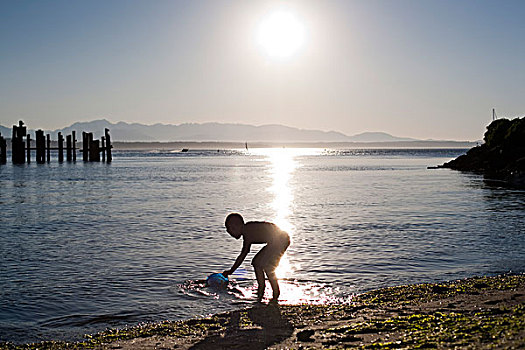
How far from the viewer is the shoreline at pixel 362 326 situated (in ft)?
19.9

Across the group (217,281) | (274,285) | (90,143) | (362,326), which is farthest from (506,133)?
(90,143)

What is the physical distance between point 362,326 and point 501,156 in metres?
47.6

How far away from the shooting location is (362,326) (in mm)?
7055

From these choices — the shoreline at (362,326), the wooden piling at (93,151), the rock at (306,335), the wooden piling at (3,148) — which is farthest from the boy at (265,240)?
the wooden piling at (93,151)

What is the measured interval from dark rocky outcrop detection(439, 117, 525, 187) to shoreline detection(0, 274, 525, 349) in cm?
3044

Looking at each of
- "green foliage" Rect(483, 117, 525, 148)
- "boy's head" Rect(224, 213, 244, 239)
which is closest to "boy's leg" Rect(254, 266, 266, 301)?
"boy's head" Rect(224, 213, 244, 239)

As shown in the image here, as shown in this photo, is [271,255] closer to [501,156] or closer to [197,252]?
[197,252]

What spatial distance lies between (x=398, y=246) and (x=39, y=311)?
8.69 metres

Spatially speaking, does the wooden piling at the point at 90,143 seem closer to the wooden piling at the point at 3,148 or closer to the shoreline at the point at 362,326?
the wooden piling at the point at 3,148

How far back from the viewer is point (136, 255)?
13.4m

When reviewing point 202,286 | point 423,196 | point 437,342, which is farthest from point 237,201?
point 437,342

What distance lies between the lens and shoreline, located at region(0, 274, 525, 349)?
6.06 m

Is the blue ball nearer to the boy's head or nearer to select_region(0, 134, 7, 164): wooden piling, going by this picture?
the boy's head

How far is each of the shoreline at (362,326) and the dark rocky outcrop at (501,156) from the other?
99.9 feet
